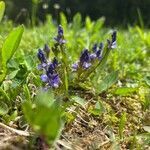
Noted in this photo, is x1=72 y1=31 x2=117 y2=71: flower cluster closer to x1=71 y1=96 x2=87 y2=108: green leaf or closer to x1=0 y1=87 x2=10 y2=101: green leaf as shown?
x1=71 y1=96 x2=87 y2=108: green leaf

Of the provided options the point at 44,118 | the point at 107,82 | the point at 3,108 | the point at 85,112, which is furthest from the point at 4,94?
the point at 44,118

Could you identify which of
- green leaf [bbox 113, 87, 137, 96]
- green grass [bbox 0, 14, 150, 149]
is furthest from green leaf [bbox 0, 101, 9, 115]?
green leaf [bbox 113, 87, 137, 96]

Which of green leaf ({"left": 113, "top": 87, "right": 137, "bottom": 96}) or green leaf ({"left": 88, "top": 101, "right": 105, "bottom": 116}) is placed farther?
green leaf ({"left": 113, "top": 87, "right": 137, "bottom": 96})

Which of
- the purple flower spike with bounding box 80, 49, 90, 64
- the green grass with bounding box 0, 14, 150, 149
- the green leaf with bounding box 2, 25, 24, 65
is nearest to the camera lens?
the green grass with bounding box 0, 14, 150, 149

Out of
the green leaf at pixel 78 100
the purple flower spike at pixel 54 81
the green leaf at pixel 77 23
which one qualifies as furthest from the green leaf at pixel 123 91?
the green leaf at pixel 77 23

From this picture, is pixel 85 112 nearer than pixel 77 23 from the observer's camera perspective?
Yes

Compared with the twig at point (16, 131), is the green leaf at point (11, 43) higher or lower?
higher

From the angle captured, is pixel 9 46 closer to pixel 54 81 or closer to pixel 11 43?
pixel 11 43

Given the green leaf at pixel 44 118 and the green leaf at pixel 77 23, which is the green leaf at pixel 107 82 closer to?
the green leaf at pixel 44 118
